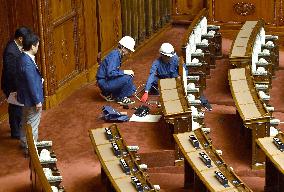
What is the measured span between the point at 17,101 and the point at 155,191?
1514mm

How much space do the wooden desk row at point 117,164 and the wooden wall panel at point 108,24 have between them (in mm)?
2242

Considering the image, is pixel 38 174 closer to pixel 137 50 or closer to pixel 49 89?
pixel 49 89

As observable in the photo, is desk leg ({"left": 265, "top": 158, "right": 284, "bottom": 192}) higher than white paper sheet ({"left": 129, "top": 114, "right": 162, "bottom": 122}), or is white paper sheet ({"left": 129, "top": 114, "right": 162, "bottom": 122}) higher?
white paper sheet ({"left": 129, "top": 114, "right": 162, "bottom": 122})

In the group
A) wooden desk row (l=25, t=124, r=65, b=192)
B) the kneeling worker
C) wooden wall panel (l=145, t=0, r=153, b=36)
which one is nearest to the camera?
wooden desk row (l=25, t=124, r=65, b=192)

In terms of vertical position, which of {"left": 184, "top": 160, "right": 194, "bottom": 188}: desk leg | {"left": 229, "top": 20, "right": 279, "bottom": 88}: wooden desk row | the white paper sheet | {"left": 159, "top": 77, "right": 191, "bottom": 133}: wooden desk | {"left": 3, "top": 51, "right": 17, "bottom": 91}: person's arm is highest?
{"left": 3, "top": 51, "right": 17, "bottom": 91}: person's arm

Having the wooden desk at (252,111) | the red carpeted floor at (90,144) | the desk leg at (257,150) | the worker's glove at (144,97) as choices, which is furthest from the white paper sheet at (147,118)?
the desk leg at (257,150)

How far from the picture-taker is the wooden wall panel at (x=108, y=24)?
23.9 feet

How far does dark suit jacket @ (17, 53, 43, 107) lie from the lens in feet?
17.1

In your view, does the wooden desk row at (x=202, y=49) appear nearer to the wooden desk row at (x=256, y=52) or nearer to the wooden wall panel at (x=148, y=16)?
the wooden desk row at (x=256, y=52)

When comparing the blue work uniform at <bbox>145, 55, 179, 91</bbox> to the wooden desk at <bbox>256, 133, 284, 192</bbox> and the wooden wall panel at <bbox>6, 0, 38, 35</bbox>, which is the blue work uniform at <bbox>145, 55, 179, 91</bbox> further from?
the wooden desk at <bbox>256, 133, 284, 192</bbox>

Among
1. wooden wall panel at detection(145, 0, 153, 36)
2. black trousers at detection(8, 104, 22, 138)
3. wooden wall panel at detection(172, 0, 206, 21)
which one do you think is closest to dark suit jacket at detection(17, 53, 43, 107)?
black trousers at detection(8, 104, 22, 138)

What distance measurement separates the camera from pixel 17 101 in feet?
17.9

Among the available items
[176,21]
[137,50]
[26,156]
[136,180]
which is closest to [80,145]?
[26,156]

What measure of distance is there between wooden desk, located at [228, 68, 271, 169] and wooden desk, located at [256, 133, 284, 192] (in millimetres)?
335
